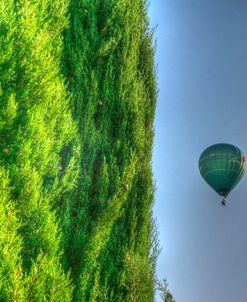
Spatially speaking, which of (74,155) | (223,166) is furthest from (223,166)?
(74,155)

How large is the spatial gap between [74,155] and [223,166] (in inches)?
512

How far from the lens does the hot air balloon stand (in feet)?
54.9

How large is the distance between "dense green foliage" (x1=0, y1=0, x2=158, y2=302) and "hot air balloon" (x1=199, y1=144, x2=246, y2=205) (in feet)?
35.4

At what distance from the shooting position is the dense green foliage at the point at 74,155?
3768mm

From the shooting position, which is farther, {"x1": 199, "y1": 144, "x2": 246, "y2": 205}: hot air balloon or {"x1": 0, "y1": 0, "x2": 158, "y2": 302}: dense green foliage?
{"x1": 199, "y1": 144, "x2": 246, "y2": 205}: hot air balloon

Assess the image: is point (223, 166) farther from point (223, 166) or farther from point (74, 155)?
point (74, 155)

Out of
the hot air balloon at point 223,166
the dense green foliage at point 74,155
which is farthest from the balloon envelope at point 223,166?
the dense green foliage at point 74,155

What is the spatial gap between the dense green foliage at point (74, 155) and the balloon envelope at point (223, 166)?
10.8m

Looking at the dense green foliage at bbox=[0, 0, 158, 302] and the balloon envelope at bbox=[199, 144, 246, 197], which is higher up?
the balloon envelope at bbox=[199, 144, 246, 197]

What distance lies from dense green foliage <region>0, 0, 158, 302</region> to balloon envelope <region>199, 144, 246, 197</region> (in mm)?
10803

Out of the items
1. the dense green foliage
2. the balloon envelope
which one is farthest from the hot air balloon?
the dense green foliage

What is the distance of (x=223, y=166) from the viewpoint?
54.9 feet

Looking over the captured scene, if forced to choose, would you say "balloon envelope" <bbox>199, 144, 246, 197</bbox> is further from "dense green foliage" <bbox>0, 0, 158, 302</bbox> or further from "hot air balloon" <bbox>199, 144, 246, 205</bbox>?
"dense green foliage" <bbox>0, 0, 158, 302</bbox>

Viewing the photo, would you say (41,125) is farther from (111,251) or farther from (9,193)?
(111,251)
